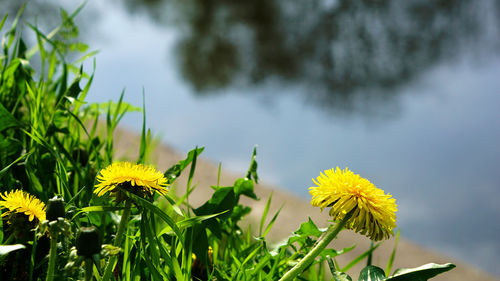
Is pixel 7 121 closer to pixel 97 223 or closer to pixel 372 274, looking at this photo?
pixel 97 223

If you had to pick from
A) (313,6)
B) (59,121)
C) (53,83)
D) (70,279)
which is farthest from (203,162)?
(313,6)

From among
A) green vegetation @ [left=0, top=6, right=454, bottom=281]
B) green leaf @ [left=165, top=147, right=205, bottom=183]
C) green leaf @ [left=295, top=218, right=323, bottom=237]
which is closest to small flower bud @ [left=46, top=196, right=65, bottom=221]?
green vegetation @ [left=0, top=6, right=454, bottom=281]

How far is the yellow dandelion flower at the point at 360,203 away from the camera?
1.81 ft

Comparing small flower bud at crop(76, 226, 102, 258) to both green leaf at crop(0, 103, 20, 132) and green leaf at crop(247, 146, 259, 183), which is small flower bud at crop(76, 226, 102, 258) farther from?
green leaf at crop(0, 103, 20, 132)

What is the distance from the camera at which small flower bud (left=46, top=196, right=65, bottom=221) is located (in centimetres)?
48

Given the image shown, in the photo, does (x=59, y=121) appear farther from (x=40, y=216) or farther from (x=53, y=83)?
(x=40, y=216)

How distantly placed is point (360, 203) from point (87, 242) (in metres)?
0.30

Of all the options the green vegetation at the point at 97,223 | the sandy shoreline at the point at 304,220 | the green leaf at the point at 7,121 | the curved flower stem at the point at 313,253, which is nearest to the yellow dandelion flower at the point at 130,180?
the green vegetation at the point at 97,223

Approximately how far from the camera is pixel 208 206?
78 cm

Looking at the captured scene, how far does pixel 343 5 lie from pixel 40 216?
10.7 meters

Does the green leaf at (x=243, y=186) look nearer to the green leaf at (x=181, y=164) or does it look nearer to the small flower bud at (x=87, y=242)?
the green leaf at (x=181, y=164)

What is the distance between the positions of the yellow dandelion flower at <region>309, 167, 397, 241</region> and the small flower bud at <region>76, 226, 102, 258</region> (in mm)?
263

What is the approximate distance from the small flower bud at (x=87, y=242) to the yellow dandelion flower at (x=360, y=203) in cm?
26

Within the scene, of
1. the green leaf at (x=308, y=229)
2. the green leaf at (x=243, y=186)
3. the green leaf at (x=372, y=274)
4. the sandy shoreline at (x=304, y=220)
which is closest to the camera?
the green leaf at (x=372, y=274)
